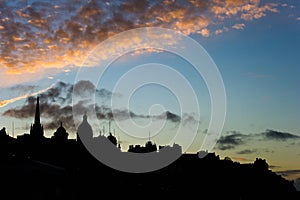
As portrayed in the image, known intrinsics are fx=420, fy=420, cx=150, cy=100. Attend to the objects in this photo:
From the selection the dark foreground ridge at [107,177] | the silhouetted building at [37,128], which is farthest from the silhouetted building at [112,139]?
the silhouetted building at [37,128]

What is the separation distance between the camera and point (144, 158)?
481 feet

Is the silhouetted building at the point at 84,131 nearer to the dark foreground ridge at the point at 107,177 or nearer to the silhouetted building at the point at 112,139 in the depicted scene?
the dark foreground ridge at the point at 107,177

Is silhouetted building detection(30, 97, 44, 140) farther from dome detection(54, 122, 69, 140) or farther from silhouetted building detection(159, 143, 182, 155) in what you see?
silhouetted building detection(159, 143, 182, 155)

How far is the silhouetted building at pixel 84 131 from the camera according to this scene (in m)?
168

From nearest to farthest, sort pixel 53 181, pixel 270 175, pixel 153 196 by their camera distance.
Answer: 1. pixel 53 181
2. pixel 153 196
3. pixel 270 175

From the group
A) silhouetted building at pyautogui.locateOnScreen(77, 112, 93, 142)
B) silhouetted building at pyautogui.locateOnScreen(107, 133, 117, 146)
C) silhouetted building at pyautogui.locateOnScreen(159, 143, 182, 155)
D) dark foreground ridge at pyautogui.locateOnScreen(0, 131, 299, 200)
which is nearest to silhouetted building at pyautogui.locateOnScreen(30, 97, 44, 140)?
dark foreground ridge at pyautogui.locateOnScreen(0, 131, 299, 200)

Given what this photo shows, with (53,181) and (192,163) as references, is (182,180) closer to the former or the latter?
(192,163)

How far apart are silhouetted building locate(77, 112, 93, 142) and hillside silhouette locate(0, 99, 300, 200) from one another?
40 centimetres

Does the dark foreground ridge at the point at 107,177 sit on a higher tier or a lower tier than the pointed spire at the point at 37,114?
lower

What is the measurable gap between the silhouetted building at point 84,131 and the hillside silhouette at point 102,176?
40 cm

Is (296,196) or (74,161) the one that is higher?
(74,161)

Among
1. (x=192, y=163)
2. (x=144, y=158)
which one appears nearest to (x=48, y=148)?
(x=144, y=158)

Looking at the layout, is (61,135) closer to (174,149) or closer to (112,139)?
(112,139)

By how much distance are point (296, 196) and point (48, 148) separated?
3913 inches
